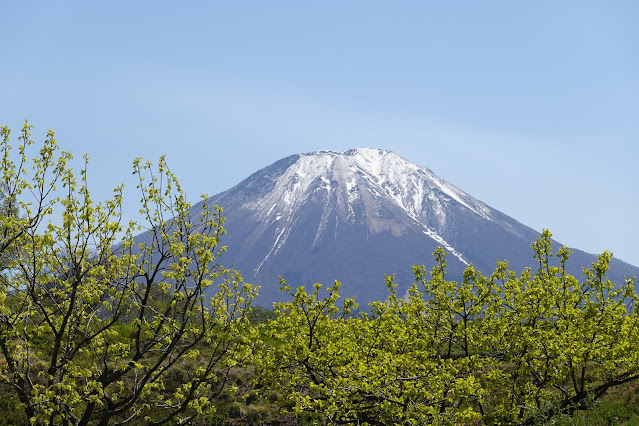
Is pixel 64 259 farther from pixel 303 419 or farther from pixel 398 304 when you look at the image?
pixel 303 419

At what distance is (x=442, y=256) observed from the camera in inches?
747

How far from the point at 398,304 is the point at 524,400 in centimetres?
520

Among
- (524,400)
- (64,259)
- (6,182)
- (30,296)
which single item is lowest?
(524,400)

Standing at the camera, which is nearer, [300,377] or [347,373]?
[347,373]

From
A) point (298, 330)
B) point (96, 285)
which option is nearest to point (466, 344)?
point (298, 330)

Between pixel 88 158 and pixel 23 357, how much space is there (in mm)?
5772

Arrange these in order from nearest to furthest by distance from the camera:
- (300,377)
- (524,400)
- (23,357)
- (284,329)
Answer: (23,357) < (524,400) < (300,377) < (284,329)

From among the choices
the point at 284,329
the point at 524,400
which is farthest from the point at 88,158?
the point at 524,400

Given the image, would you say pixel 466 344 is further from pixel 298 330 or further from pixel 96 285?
pixel 96 285

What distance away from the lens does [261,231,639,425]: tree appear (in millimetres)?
14742

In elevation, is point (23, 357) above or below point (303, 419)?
above

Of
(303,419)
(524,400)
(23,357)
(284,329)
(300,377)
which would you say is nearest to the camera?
(23,357)

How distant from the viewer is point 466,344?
17.3 m

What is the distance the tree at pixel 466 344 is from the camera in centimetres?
1474
